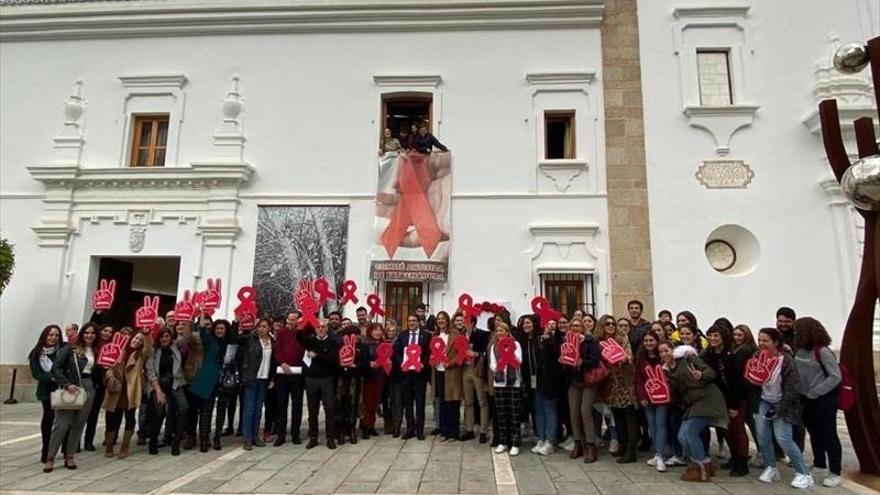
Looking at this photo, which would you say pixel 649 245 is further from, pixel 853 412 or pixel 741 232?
pixel 853 412

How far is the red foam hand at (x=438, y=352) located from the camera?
6949 millimetres

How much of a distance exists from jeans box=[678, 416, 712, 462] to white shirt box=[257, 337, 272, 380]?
484cm

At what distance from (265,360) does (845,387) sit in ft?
20.7

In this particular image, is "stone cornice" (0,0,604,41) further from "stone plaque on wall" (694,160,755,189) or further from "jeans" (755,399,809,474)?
"jeans" (755,399,809,474)

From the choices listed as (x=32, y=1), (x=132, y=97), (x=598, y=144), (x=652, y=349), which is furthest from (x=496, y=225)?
(x=32, y=1)

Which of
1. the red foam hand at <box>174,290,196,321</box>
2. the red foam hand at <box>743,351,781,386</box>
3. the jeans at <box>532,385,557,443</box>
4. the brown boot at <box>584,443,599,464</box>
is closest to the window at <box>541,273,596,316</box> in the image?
the jeans at <box>532,385,557,443</box>

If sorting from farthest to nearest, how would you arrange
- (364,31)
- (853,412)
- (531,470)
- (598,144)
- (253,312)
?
(364,31), (598,144), (253,312), (531,470), (853,412)

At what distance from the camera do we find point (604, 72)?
11062 millimetres

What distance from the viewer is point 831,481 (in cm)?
503

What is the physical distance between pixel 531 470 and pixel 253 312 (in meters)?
4.19

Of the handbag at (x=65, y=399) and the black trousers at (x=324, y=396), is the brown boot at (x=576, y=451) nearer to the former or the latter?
the black trousers at (x=324, y=396)

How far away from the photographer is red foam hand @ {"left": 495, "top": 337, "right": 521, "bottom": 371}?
6.24 metres

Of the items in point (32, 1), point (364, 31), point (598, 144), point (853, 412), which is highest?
point (32, 1)

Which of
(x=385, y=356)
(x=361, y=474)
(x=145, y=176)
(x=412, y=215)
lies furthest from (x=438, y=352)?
(x=145, y=176)
